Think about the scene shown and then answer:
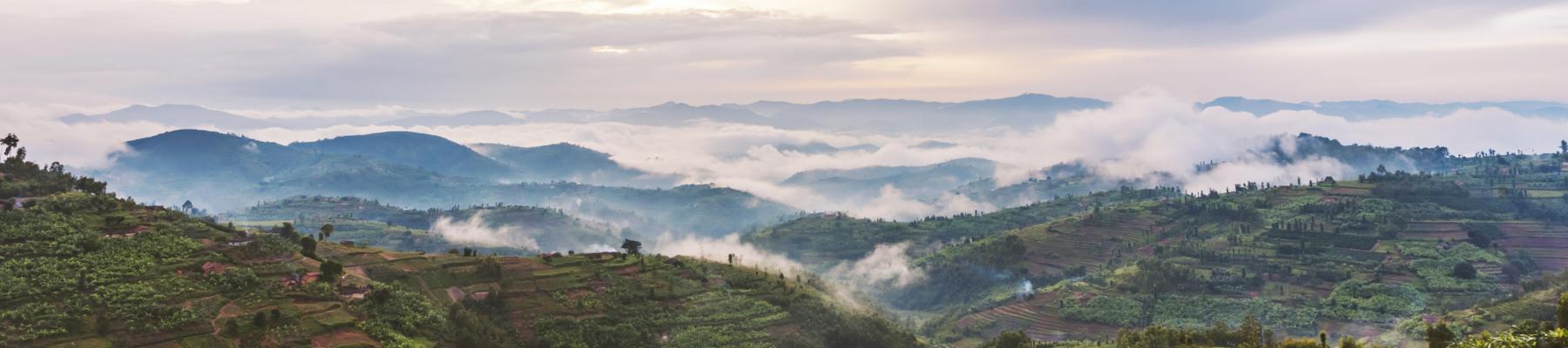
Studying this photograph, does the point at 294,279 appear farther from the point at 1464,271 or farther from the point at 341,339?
the point at 1464,271

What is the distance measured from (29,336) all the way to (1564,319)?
107827mm

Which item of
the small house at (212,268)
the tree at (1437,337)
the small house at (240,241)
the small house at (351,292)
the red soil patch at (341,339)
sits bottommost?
the tree at (1437,337)

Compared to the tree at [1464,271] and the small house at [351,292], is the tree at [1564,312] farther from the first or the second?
the tree at [1464,271]

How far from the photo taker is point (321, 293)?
87750 millimetres

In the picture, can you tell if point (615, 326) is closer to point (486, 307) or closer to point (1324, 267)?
point (486, 307)

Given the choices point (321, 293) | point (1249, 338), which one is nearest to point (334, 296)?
point (321, 293)

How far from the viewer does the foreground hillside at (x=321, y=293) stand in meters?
77.0

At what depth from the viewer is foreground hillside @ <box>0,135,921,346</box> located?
77000 mm

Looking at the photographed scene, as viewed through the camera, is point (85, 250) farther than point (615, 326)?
No

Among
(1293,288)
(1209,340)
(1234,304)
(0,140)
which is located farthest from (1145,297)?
(0,140)

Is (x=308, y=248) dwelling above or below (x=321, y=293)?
above

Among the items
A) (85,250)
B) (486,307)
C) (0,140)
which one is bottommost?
(486,307)

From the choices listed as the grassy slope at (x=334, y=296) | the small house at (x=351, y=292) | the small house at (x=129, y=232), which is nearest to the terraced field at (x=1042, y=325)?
the grassy slope at (x=334, y=296)

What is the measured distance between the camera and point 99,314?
7612 cm
